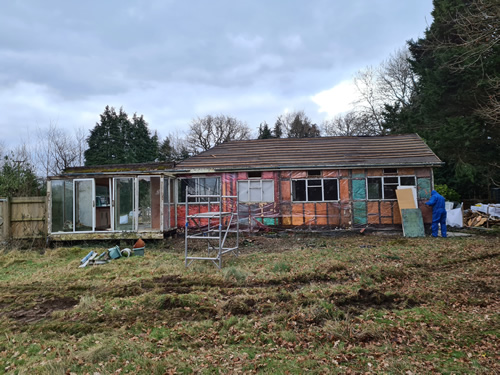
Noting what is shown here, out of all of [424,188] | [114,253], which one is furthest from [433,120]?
[114,253]

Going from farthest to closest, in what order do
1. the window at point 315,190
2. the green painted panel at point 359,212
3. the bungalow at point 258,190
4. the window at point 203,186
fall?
the window at point 203,186 → the window at point 315,190 → the green painted panel at point 359,212 → the bungalow at point 258,190

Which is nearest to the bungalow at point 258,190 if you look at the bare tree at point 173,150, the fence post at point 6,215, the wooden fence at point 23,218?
the wooden fence at point 23,218

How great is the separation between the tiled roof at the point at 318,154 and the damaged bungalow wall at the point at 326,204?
0.40 metres

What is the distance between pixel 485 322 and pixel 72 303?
6412 mm

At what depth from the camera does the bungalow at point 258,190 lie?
12.6m

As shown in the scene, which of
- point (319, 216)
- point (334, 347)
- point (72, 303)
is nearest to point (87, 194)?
point (72, 303)

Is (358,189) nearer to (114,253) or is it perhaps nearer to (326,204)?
(326,204)

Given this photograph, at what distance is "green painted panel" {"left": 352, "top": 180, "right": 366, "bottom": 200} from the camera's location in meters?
13.9

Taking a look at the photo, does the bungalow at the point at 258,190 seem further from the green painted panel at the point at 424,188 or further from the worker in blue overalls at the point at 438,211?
Result: the worker in blue overalls at the point at 438,211

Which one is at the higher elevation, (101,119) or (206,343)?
(101,119)

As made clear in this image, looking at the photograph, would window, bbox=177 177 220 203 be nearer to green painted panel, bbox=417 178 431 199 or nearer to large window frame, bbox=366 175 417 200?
large window frame, bbox=366 175 417 200

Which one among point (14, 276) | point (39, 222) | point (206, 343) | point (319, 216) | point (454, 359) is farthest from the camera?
point (319, 216)

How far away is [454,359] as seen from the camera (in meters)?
3.48

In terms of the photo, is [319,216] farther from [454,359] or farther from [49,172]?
[49,172]
